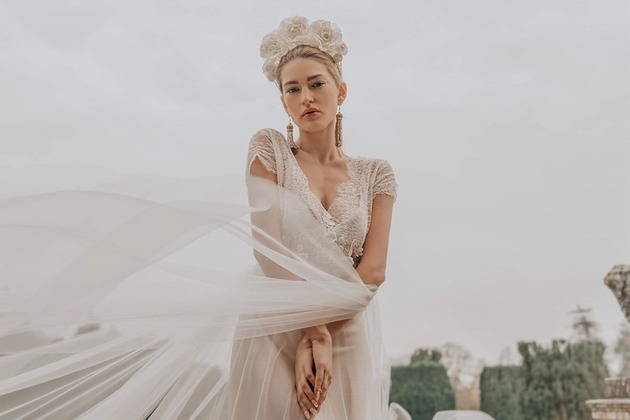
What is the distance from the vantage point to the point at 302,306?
67.0 inches

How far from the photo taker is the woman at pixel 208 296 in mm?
1550

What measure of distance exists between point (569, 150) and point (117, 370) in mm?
13049

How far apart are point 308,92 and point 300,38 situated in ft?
0.48

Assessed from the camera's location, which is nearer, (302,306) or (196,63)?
(302,306)

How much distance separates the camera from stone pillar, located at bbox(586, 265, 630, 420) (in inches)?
205

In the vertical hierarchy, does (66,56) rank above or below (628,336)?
above

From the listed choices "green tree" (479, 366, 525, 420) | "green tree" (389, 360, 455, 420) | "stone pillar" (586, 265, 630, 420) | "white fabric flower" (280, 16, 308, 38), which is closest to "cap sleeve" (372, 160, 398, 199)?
"white fabric flower" (280, 16, 308, 38)

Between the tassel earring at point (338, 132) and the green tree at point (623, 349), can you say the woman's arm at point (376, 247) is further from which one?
the green tree at point (623, 349)

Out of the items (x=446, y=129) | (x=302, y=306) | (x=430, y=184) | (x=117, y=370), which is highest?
(x=446, y=129)

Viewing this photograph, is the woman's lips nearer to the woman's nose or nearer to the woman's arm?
the woman's nose

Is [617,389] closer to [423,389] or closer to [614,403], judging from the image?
[614,403]

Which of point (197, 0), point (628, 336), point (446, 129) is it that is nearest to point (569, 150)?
point (446, 129)

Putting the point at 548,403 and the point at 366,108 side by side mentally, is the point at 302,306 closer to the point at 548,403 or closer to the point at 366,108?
the point at 366,108

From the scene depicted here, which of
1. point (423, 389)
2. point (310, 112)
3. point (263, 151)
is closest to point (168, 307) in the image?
point (263, 151)
